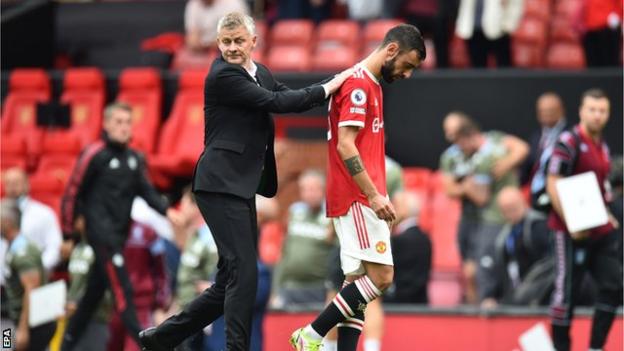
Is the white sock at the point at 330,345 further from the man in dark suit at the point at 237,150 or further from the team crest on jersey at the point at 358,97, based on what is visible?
the team crest on jersey at the point at 358,97

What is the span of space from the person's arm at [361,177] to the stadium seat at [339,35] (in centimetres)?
954

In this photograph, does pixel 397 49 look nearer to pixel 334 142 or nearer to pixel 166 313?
pixel 334 142

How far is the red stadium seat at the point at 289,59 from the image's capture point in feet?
62.7

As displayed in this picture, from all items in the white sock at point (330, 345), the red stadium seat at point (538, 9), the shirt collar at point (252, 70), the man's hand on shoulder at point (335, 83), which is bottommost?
the white sock at point (330, 345)

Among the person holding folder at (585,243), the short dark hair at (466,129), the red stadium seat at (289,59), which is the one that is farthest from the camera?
the red stadium seat at (289,59)

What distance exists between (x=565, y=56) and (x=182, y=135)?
4481mm

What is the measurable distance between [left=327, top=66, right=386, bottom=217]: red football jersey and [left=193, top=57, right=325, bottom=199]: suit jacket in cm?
17

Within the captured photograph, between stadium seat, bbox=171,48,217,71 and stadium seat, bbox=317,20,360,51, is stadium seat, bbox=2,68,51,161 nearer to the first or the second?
stadium seat, bbox=171,48,217,71

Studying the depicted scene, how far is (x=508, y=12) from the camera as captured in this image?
18.0 m

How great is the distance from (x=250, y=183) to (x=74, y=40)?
1210 centimetres

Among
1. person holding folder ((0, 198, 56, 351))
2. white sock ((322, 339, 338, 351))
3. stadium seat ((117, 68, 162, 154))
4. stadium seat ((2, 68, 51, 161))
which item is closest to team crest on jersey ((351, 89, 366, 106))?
white sock ((322, 339, 338, 351))

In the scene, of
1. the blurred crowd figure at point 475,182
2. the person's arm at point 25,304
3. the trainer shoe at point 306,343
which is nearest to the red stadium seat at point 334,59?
the blurred crowd figure at point 475,182

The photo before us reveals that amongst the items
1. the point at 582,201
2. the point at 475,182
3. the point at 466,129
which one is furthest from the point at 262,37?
the point at 582,201

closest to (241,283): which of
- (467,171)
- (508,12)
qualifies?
(467,171)
